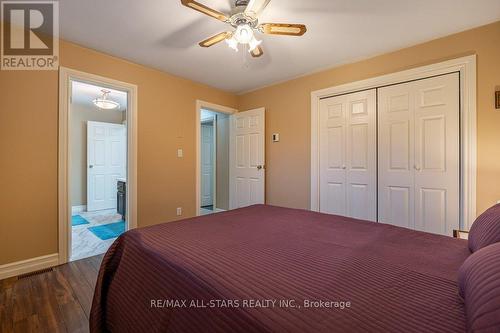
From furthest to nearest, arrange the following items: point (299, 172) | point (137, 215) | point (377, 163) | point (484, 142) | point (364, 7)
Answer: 1. point (299, 172)
2. point (137, 215)
3. point (377, 163)
4. point (484, 142)
5. point (364, 7)

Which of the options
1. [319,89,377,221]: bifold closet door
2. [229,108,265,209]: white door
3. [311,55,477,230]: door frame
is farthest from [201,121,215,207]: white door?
[311,55,477,230]: door frame

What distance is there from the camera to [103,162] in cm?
514

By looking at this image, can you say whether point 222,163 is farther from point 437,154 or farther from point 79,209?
point 437,154

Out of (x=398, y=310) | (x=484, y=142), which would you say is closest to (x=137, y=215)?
(x=398, y=310)

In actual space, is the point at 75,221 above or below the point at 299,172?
below

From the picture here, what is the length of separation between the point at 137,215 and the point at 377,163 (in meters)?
3.09

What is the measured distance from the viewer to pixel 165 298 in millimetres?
893

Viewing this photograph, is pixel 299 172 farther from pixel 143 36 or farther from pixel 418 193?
pixel 143 36

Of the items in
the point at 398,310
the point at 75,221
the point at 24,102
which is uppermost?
the point at 24,102

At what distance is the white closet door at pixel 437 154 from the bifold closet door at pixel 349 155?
449 millimetres

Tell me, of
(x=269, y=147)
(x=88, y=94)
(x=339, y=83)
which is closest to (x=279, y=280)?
(x=339, y=83)

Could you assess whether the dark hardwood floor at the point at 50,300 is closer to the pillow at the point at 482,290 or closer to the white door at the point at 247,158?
the pillow at the point at 482,290

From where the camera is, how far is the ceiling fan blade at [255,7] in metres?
1.64

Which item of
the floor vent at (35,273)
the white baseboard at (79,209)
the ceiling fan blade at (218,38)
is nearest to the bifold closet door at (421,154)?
the ceiling fan blade at (218,38)
